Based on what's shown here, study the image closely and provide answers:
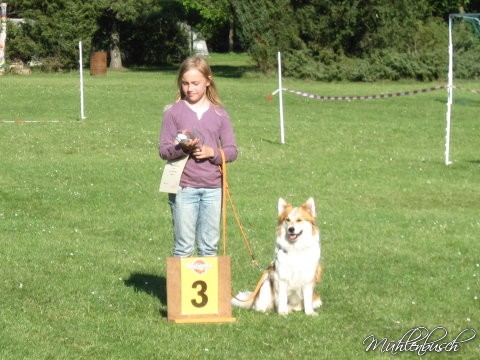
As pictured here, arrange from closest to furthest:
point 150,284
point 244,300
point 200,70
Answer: point 200,70 → point 244,300 → point 150,284

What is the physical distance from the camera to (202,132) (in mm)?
7691

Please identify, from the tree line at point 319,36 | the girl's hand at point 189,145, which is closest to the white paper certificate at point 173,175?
the girl's hand at point 189,145

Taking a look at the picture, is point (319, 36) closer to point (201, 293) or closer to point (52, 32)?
point (52, 32)

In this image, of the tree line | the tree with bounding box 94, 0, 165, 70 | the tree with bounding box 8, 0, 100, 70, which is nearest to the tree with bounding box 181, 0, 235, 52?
the tree line

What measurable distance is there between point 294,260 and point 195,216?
88 centimetres

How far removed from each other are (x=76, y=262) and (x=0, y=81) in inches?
1262

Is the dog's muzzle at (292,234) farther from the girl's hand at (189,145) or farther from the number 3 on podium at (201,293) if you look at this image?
the girl's hand at (189,145)

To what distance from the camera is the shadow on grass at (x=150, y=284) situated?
349 inches

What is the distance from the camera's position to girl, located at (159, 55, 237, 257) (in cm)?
763

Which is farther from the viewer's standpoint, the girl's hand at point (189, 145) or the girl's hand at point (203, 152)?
the girl's hand at point (203, 152)

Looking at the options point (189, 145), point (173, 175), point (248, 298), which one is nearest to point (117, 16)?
point (248, 298)

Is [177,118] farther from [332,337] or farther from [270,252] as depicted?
[270,252]

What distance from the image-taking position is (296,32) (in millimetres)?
46000

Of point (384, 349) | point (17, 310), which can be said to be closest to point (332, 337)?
point (384, 349)
